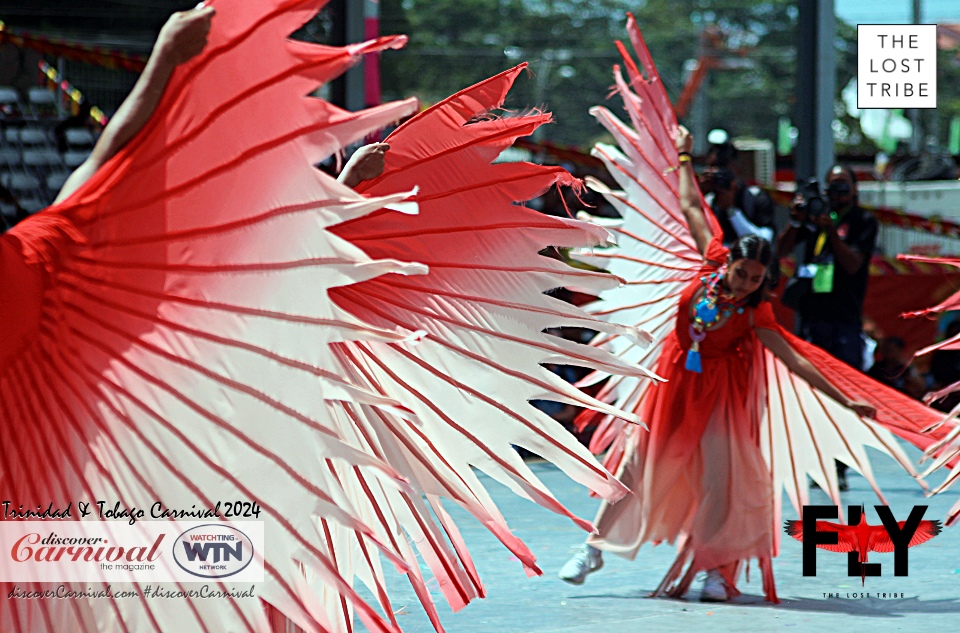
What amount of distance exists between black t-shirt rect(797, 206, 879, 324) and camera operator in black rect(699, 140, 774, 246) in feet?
1.06

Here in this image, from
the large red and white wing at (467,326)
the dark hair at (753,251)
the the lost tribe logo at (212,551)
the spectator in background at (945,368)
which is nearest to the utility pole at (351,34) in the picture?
the spectator in background at (945,368)

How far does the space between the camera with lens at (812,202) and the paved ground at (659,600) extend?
2.00m

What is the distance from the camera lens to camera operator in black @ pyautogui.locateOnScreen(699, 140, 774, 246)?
796 centimetres

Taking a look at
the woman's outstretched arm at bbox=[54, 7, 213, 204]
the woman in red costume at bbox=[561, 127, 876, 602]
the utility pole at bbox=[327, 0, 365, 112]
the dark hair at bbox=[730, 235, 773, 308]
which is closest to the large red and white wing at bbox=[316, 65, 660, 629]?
the woman's outstretched arm at bbox=[54, 7, 213, 204]

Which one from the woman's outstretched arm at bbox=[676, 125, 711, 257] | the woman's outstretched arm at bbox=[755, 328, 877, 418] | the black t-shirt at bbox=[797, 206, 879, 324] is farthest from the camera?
the black t-shirt at bbox=[797, 206, 879, 324]

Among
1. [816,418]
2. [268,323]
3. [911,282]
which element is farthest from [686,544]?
[911,282]

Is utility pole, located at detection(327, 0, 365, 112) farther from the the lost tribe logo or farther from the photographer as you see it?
the the lost tribe logo

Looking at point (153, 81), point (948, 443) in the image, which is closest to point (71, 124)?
point (948, 443)

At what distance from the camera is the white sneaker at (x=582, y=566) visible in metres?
5.44

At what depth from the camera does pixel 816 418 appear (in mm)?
5797

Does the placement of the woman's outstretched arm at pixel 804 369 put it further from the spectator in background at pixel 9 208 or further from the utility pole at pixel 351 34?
the spectator in background at pixel 9 208

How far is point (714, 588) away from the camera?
209 inches

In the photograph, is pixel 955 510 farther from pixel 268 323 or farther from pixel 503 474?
pixel 268 323

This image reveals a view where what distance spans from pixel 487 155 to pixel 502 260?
11.1 inches
